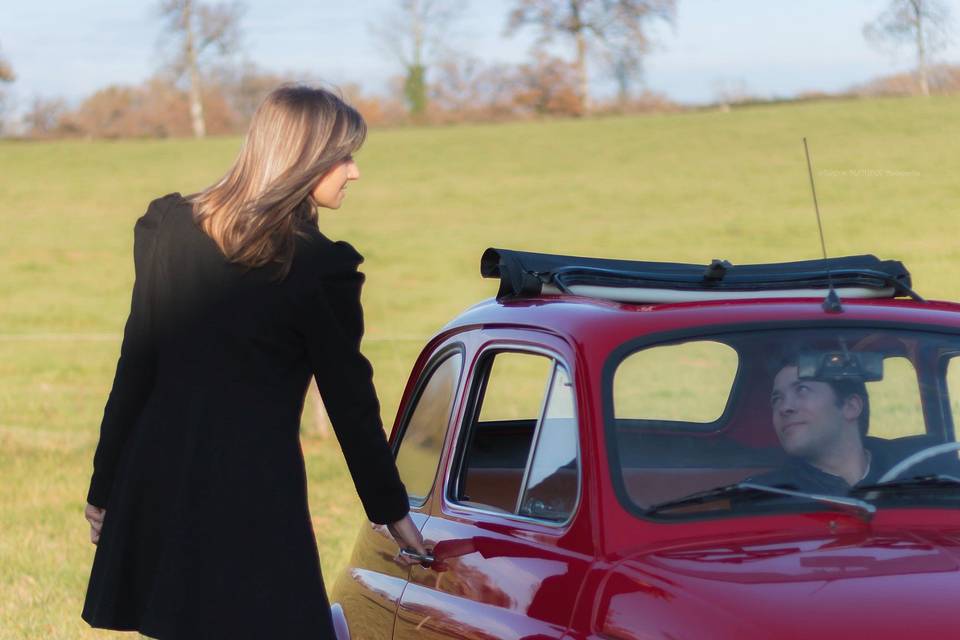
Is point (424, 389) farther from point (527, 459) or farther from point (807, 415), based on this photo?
point (807, 415)

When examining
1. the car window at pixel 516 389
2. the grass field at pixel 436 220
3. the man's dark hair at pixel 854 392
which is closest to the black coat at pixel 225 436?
the man's dark hair at pixel 854 392

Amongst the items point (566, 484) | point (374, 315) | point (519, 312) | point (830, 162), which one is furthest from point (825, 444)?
point (830, 162)

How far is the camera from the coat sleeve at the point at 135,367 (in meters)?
3.63

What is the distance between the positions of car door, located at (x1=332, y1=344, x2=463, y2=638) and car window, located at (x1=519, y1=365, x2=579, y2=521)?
53cm

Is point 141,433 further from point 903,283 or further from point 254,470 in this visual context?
point 903,283

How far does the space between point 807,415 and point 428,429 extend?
1376 mm

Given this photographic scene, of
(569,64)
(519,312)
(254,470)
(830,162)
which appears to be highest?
(569,64)

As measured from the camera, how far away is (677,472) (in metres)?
3.74

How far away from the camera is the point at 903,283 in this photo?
15.2ft

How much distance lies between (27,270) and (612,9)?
47961 mm

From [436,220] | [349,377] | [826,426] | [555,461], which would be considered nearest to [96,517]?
[349,377]

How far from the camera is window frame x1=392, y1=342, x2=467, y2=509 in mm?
4570

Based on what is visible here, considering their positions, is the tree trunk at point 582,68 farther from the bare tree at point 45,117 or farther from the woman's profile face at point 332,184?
the woman's profile face at point 332,184

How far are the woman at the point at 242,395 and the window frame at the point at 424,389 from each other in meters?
0.73
